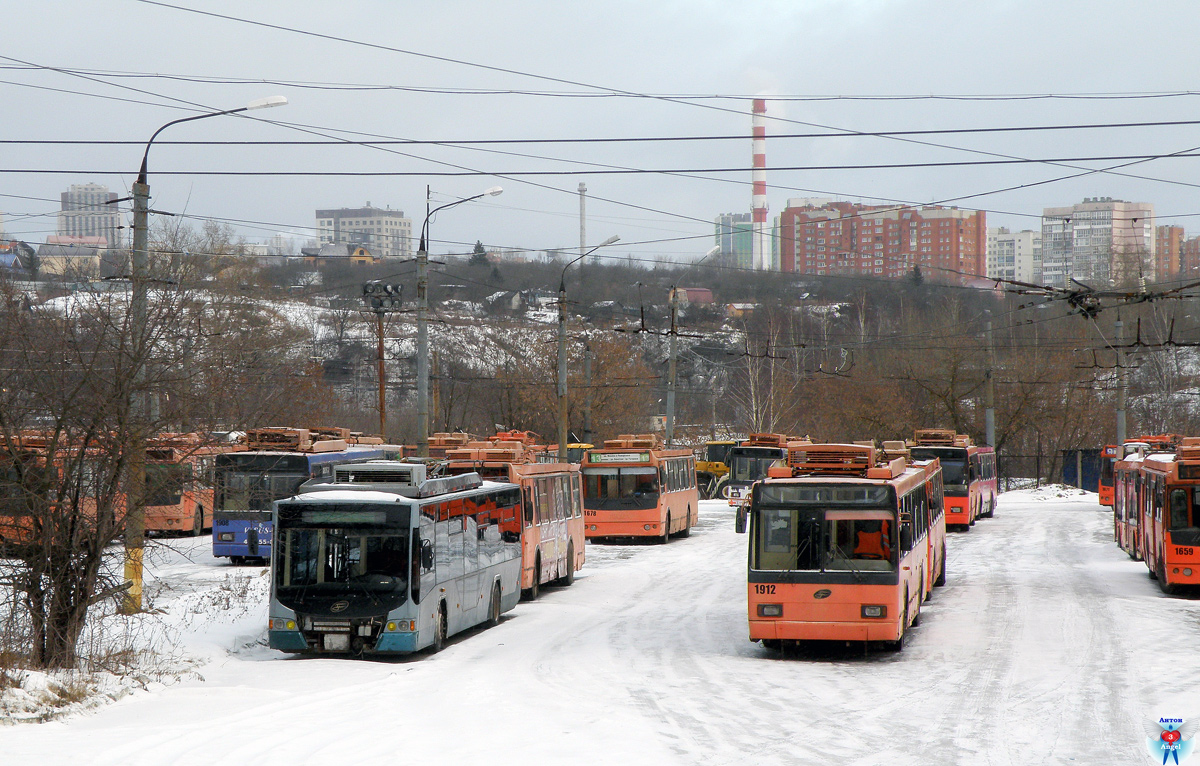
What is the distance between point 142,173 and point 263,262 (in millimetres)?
51520

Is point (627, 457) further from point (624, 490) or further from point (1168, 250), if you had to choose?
point (1168, 250)

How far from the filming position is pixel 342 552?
14984 millimetres

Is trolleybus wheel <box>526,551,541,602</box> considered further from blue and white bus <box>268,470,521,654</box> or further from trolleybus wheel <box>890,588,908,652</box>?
trolleybus wheel <box>890,588,908,652</box>

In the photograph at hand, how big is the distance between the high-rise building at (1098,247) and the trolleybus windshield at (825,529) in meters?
53.0

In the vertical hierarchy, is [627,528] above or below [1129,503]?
below

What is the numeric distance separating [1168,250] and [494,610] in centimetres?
9324

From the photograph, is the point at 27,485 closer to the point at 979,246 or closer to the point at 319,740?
the point at 319,740

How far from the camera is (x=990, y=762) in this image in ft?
30.8

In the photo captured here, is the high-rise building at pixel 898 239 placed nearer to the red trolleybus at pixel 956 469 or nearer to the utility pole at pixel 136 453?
the red trolleybus at pixel 956 469

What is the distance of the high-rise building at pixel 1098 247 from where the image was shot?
70369 mm

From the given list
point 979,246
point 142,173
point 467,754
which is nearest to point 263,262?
point 142,173

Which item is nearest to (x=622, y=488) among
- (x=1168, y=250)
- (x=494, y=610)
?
(x=494, y=610)

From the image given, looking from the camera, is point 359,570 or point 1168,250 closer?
point 359,570

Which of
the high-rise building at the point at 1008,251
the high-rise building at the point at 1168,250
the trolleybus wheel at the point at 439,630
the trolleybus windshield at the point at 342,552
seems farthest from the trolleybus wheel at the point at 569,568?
the high-rise building at the point at 1008,251
